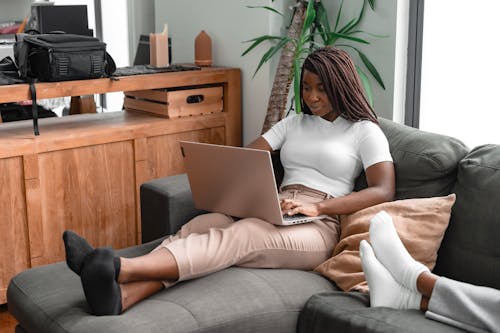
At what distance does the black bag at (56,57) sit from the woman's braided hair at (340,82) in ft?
3.52

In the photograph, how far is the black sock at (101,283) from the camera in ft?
6.90

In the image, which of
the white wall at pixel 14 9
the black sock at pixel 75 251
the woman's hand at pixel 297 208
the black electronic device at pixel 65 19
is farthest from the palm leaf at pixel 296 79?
the white wall at pixel 14 9

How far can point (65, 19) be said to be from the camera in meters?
4.73

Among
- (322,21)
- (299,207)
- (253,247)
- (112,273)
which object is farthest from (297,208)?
(322,21)

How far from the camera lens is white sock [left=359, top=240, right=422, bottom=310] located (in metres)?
2.16

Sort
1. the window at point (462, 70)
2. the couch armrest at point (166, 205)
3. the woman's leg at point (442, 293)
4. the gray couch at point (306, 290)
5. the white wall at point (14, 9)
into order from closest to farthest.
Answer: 1. the woman's leg at point (442, 293)
2. the gray couch at point (306, 290)
3. the couch armrest at point (166, 205)
4. the window at point (462, 70)
5. the white wall at point (14, 9)

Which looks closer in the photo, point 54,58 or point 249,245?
point 249,245

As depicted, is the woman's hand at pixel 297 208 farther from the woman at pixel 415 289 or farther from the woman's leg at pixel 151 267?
the woman's leg at pixel 151 267

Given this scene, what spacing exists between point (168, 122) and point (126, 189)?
371 millimetres

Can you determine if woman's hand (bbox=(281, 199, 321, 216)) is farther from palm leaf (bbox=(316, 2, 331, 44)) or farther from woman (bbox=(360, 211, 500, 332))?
palm leaf (bbox=(316, 2, 331, 44))

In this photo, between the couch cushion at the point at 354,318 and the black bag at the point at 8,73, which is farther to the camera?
the black bag at the point at 8,73

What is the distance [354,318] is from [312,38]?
6.40ft

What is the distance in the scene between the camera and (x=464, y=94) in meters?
3.46

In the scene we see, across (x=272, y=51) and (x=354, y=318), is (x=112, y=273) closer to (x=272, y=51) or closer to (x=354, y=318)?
(x=354, y=318)
